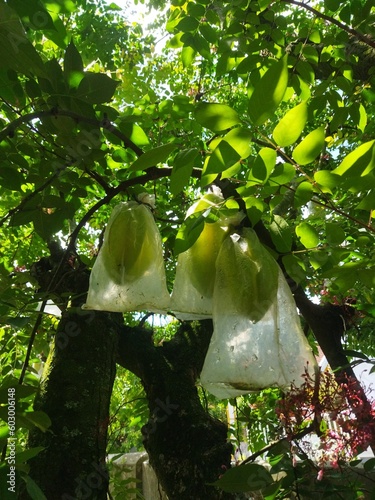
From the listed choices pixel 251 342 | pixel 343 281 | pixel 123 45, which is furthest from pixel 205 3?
pixel 123 45

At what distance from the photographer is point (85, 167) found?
3.67ft

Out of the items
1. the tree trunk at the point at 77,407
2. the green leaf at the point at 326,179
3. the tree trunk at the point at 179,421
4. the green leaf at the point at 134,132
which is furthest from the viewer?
the tree trunk at the point at 179,421

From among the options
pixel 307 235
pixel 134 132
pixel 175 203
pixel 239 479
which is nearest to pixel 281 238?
pixel 307 235

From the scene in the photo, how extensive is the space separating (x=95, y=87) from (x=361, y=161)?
51 cm

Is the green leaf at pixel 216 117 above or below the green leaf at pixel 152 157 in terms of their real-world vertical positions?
above

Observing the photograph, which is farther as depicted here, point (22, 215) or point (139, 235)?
point (22, 215)

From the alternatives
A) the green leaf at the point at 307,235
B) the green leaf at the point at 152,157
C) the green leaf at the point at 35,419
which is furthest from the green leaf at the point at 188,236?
the green leaf at the point at 35,419

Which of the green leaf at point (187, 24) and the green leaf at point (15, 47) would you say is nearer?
the green leaf at point (15, 47)

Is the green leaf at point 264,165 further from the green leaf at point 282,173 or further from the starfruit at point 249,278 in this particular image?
the starfruit at point 249,278

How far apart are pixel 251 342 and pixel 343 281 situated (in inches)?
14.4

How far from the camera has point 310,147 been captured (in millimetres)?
732

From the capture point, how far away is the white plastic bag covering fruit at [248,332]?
0.65m

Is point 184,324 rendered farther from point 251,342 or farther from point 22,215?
point 251,342

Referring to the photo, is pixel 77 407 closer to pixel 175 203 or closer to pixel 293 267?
pixel 175 203
